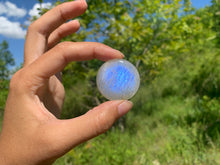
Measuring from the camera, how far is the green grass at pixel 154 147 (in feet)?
9.66

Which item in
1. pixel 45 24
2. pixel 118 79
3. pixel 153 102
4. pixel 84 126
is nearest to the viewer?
pixel 84 126

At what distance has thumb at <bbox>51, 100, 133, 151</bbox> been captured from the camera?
1.11 meters

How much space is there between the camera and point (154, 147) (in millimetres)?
3400

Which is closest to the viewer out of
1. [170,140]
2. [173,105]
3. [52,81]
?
[52,81]

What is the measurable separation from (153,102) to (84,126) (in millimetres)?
5083

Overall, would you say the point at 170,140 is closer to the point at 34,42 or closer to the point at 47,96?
the point at 47,96

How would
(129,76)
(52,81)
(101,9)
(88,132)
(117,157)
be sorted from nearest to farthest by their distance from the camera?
(88,132)
(129,76)
(52,81)
(117,157)
(101,9)

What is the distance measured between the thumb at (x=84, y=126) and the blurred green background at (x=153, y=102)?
6.71ft

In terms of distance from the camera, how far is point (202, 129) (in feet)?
11.4

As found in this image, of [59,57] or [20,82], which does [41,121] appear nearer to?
[20,82]

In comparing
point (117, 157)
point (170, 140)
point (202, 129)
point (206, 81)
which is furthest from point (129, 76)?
point (206, 81)

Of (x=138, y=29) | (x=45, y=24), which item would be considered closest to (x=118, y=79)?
(x=45, y=24)

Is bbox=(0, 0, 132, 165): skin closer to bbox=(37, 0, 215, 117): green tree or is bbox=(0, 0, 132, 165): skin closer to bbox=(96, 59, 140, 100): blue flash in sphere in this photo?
bbox=(96, 59, 140, 100): blue flash in sphere

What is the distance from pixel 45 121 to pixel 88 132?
322mm
